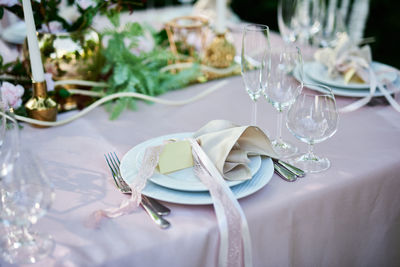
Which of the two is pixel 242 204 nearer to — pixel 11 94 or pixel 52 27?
pixel 11 94

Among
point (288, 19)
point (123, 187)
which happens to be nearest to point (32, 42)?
point (123, 187)

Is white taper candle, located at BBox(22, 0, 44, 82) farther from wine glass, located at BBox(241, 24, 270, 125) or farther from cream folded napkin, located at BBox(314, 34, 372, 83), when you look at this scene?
cream folded napkin, located at BBox(314, 34, 372, 83)

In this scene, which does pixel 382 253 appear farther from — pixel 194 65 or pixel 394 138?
pixel 194 65

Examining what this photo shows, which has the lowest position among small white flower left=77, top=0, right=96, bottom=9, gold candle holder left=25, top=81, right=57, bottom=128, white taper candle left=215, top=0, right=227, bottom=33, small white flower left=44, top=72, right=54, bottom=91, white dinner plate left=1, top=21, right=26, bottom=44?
gold candle holder left=25, top=81, right=57, bottom=128

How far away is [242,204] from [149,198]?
173 millimetres

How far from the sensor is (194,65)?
1396 mm

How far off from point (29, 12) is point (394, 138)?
37.1 inches

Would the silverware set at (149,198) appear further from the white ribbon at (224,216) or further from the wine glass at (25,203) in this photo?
the wine glass at (25,203)

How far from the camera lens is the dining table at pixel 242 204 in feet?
2.21

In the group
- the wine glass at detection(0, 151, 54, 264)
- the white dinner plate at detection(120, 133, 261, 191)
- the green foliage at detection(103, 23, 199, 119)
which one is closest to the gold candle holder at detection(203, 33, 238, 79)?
A: the green foliage at detection(103, 23, 199, 119)

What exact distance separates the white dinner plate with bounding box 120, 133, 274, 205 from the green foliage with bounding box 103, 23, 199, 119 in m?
0.41

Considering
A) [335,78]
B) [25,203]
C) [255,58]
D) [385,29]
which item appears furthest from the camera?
[385,29]

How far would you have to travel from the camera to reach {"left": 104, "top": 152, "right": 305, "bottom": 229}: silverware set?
2.32ft

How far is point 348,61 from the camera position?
1275 millimetres
